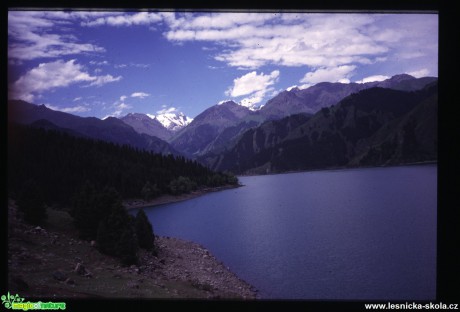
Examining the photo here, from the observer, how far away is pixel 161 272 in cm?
2158

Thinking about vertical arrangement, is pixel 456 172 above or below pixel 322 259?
above

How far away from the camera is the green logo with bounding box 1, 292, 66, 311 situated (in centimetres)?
777

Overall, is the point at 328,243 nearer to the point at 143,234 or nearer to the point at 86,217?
the point at 143,234

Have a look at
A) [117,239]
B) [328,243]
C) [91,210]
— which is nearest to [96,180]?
[91,210]

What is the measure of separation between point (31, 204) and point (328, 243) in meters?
25.8

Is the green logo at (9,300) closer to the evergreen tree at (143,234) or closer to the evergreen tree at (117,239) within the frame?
the evergreen tree at (117,239)

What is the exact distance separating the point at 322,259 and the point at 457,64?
2165cm

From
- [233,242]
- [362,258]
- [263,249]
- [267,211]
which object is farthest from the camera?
[267,211]

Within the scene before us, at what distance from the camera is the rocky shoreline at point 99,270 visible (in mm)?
13609

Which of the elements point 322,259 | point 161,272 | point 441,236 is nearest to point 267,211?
point 322,259

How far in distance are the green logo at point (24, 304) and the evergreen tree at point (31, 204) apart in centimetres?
1575

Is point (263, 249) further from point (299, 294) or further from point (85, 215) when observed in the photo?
point (85, 215)

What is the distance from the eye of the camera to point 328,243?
30938 millimetres

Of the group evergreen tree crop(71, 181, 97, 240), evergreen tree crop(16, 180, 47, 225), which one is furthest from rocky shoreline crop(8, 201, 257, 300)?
evergreen tree crop(71, 181, 97, 240)
